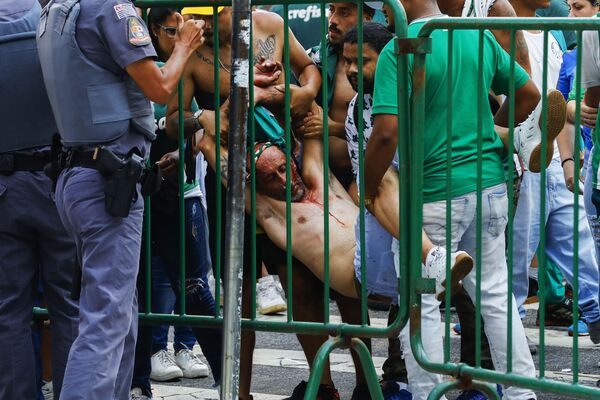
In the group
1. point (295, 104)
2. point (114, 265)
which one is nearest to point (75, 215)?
point (114, 265)

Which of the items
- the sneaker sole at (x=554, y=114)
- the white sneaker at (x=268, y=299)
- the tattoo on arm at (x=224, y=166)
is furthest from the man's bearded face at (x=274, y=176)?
the white sneaker at (x=268, y=299)

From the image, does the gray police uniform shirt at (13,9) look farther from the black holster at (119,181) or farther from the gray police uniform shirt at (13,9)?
the black holster at (119,181)

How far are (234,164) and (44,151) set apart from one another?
121 cm

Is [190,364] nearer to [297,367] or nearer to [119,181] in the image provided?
[297,367]

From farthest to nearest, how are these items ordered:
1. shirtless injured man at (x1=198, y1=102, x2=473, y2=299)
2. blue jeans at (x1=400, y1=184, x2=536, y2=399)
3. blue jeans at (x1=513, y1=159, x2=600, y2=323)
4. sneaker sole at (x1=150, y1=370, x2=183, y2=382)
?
sneaker sole at (x1=150, y1=370, x2=183, y2=382)
blue jeans at (x1=513, y1=159, x2=600, y2=323)
shirtless injured man at (x1=198, y1=102, x2=473, y2=299)
blue jeans at (x1=400, y1=184, x2=536, y2=399)

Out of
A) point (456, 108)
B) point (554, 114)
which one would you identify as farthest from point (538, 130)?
point (456, 108)

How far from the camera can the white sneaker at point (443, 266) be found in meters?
5.07

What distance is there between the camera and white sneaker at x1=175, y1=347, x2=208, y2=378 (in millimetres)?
7227

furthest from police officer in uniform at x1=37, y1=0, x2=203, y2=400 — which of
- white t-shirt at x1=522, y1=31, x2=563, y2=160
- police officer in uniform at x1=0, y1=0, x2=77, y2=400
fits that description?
white t-shirt at x1=522, y1=31, x2=563, y2=160

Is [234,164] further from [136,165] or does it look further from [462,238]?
[462,238]

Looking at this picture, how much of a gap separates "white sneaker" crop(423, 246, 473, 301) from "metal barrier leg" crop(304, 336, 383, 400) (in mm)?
383

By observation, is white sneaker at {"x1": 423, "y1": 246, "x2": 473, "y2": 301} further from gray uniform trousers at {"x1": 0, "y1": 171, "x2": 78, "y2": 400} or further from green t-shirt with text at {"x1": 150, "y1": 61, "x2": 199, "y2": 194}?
green t-shirt with text at {"x1": 150, "y1": 61, "x2": 199, "y2": 194}

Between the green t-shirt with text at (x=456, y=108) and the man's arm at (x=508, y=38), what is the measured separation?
25 centimetres

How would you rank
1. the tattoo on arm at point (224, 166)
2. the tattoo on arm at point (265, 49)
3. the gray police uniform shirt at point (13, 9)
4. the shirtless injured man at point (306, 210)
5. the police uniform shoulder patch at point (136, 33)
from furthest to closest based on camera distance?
the tattoo on arm at point (265, 49), the tattoo on arm at point (224, 166), the shirtless injured man at point (306, 210), the gray police uniform shirt at point (13, 9), the police uniform shoulder patch at point (136, 33)
